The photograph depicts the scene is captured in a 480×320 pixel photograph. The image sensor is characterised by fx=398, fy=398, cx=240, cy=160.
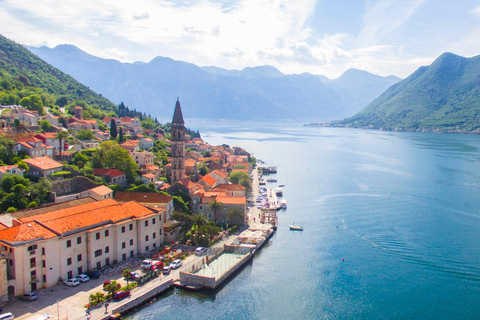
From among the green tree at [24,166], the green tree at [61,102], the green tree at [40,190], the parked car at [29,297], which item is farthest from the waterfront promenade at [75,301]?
the green tree at [61,102]

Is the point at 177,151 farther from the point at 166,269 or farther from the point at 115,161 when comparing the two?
the point at 166,269

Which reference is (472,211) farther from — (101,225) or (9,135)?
(9,135)

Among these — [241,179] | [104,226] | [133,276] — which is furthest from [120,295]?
[241,179]

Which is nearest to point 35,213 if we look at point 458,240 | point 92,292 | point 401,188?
point 92,292

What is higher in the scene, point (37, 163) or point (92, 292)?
point (37, 163)

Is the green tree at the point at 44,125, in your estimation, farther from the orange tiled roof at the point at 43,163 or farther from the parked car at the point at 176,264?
the parked car at the point at 176,264
